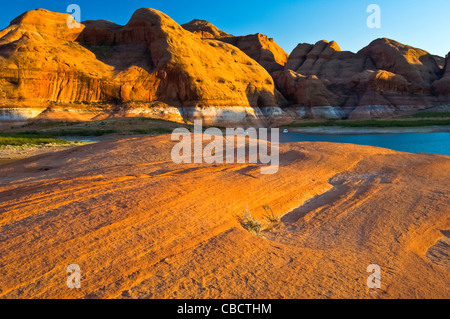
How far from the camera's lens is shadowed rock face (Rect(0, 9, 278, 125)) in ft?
126

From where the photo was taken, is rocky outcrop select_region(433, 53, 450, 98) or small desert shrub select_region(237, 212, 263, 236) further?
rocky outcrop select_region(433, 53, 450, 98)

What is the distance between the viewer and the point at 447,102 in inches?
2613

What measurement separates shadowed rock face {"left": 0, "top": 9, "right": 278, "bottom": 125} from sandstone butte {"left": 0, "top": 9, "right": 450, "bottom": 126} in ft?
0.49

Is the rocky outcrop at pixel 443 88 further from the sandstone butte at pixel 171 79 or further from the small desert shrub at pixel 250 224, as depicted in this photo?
the small desert shrub at pixel 250 224

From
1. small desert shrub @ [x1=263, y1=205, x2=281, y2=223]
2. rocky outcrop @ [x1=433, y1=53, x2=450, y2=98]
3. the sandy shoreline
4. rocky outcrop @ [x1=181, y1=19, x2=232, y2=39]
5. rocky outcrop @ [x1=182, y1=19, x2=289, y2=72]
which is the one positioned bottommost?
small desert shrub @ [x1=263, y1=205, x2=281, y2=223]

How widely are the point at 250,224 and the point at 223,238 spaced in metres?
0.78

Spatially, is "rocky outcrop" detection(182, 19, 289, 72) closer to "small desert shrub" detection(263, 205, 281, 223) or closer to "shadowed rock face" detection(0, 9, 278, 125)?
"shadowed rock face" detection(0, 9, 278, 125)

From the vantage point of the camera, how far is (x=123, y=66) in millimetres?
47781

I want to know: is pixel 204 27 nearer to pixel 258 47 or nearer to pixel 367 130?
pixel 258 47

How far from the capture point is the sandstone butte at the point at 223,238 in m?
3.00

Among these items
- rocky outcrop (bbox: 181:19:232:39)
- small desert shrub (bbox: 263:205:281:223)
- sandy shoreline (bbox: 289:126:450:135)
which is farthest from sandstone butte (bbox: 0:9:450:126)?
rocky outcrop (bbox: 181:19:232:39)

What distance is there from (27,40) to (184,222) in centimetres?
4694

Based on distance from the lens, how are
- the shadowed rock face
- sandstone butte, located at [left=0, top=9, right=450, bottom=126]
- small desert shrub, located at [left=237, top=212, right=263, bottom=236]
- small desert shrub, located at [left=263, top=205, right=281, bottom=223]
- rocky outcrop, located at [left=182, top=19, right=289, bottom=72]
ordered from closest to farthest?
1. small desert shrub, located at [left=237, top=212, right=263, bottom=236]
2. small desert shrub, located at [left=263, top=205, right=281, bottom=223]
3. the shadowed rock face
4. sandstone butte, located at [left=0, top=9, right=450, bottom=126]
5. rocky outcrop, located at [left=182, top=19, right=289, bottom=72]

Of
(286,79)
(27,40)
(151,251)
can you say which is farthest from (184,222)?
(286,79)
